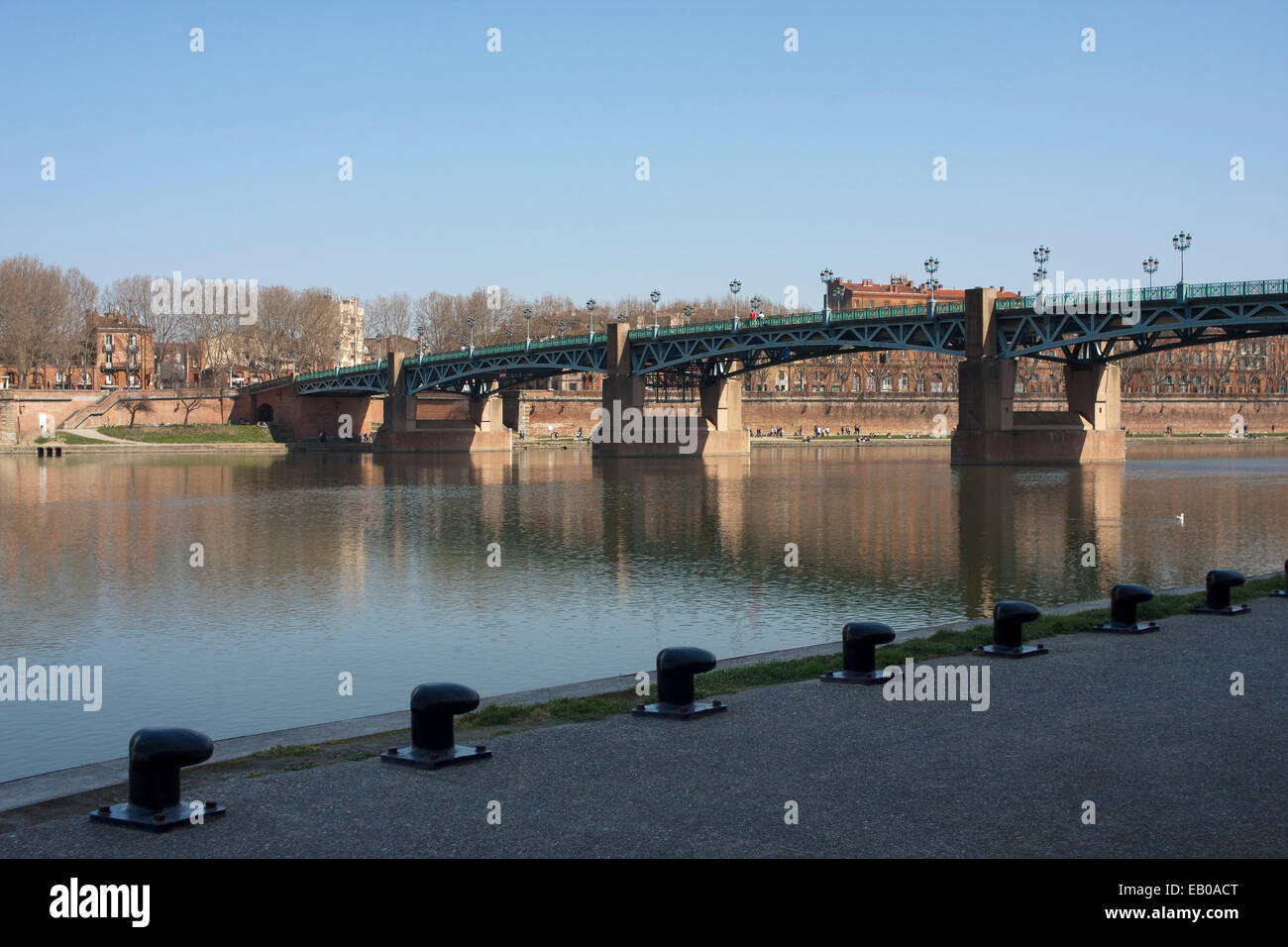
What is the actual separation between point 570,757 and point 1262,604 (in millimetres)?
12397

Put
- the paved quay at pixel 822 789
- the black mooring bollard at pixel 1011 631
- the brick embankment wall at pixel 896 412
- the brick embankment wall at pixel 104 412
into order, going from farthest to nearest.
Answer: the brick embankment wall at pixel 896 412, the brick embankment wall at pixel 104 412, the black mooring bollard at pixel 1011 631, the paved quay at pixel 822 789

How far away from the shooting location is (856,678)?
13.0 meters

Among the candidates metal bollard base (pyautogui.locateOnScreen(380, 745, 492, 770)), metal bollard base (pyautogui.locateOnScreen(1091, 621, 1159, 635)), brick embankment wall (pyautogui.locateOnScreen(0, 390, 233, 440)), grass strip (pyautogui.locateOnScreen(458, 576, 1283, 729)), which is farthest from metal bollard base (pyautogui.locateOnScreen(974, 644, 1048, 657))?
brick embankment wall (pyautogui.locateOnScreen(0, 390, 233, 440))

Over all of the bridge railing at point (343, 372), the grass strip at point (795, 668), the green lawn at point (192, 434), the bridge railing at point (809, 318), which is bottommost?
the grass strip at point (795, 668)

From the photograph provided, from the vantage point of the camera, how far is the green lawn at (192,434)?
11388 centimetres

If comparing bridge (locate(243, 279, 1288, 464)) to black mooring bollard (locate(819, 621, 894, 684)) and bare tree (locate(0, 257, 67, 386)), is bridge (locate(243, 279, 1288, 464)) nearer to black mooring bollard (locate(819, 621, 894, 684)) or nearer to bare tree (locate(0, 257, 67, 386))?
bare tree (locate(0, 257, 67, 386))

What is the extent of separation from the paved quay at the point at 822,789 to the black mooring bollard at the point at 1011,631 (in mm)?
1925

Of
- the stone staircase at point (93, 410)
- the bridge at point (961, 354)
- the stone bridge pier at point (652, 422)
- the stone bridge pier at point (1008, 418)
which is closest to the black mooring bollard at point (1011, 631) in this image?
the bridge at point (961, 354)

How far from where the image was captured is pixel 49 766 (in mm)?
12570

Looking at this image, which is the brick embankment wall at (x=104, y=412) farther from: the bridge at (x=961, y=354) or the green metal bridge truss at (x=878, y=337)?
the bridge at (x=961, y=354)

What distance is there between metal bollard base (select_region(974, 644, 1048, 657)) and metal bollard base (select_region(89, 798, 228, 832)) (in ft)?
29.0

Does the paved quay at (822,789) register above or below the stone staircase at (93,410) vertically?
below

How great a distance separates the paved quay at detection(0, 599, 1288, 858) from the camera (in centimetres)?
791
